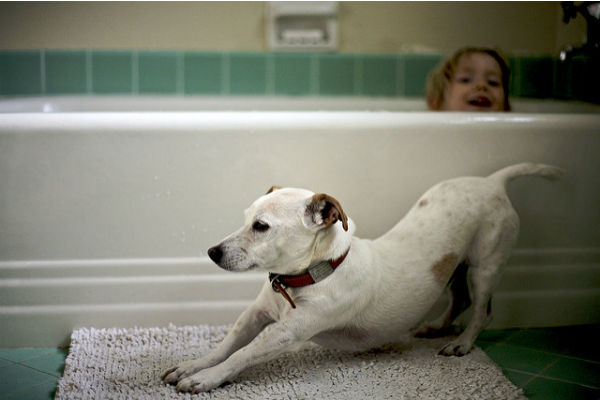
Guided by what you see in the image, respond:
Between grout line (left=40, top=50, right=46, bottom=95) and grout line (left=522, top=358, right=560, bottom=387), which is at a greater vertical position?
grout line (left=40, top=50, right=46, bottom=95)

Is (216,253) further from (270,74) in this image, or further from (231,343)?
(270,74)

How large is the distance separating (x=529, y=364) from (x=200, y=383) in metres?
0.77

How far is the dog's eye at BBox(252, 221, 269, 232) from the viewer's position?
131cm

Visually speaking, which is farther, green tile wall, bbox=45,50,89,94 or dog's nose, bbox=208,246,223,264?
green tile wall, bbox=45,50,89,94

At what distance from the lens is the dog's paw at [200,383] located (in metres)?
1.34

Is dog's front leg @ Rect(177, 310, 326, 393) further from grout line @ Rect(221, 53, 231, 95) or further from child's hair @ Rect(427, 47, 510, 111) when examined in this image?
grout line @ Rect(221, 53, 231, 95)

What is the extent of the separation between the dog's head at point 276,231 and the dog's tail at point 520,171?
20.6 inches

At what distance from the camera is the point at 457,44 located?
2.93 metres

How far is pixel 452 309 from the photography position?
1.72 metres

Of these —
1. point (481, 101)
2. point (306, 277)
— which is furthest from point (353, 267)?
point (481, 101)

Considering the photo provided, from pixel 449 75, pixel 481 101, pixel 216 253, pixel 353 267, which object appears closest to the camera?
pixel 216 253

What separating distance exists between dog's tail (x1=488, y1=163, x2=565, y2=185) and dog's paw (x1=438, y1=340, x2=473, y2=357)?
15.7 inches

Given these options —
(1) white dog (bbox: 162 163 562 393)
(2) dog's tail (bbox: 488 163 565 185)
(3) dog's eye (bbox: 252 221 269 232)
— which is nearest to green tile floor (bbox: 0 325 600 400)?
(1) white dog (bbox: 162 163 562 393)

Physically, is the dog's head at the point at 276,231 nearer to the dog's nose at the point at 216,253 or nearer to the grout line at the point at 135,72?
the dog's nose at the point at 216,253
